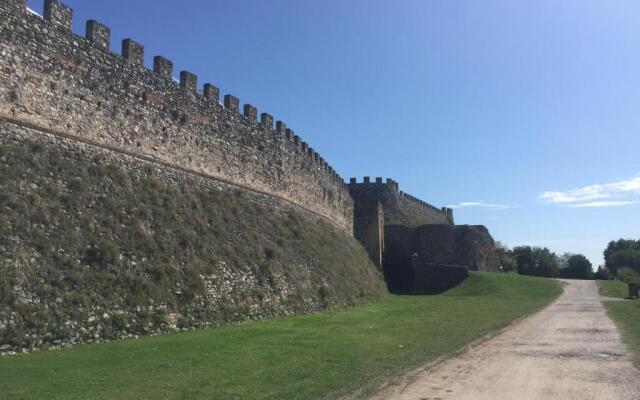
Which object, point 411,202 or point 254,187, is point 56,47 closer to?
point 254,187

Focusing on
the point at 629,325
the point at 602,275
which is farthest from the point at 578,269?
the point at 629,325

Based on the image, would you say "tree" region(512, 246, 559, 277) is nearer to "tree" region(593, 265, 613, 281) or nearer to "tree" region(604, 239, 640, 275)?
"tree" region(593, 265, 613, 281)

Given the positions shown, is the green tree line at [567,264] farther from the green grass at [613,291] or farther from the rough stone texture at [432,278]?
the rough stone texture at [432,278]

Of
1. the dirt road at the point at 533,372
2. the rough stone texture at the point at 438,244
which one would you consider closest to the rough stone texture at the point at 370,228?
the rough stone texture at the point at 438,244

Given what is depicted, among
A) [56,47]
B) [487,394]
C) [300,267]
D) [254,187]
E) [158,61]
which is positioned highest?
[158,61]

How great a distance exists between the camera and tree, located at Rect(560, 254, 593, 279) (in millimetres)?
70875

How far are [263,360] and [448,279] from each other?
4246 centimetres

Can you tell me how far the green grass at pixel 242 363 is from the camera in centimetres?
940

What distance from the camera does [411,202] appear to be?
234ft

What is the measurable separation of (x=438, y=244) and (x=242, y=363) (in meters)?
51.3

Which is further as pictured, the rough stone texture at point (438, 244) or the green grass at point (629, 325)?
the rough stone texture at point (438, 244)

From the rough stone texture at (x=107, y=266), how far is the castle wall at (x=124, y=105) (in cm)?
70

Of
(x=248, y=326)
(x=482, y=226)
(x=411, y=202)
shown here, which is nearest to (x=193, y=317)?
(x=248, y=326)

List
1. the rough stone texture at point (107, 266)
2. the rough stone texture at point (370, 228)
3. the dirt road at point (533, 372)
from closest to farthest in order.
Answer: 1. the dirt road at point (533, 372)
2. the rough stone texture at point (107, 266)
3. the rough stone texture at point (370, 228)
